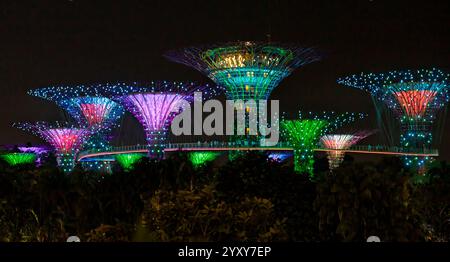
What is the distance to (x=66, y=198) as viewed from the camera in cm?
2792

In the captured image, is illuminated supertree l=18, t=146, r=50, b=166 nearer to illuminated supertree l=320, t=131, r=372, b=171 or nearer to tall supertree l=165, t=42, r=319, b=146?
illuminated supertree l=320, t=131, r=372, b=171

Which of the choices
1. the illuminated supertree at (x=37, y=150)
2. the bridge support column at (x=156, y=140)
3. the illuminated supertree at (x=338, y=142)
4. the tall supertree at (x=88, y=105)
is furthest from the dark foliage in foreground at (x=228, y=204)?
the illuminated supertree at (x=37, y=150)

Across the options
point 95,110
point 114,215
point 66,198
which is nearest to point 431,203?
point 114,215

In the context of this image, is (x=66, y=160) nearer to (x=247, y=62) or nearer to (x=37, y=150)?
(x=247, y=62)

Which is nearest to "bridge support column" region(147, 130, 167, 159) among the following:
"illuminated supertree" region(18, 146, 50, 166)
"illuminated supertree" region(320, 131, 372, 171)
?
"illuminated supertree" region(320, 131, 372, 171)

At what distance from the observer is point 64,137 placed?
72500 mm

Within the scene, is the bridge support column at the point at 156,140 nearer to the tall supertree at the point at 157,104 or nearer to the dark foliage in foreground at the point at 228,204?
the tall supertree at the point at 157,104

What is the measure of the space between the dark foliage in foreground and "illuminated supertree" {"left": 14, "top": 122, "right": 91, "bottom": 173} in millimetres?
40139

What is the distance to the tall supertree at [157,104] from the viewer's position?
5744 centimetres

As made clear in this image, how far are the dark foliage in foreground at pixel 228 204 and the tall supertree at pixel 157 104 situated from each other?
24.0 meters

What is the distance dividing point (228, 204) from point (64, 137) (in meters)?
53.6

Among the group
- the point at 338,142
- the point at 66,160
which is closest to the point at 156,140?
the point at 66,160

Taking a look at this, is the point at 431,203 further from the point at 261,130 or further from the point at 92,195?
the point at 261,130
